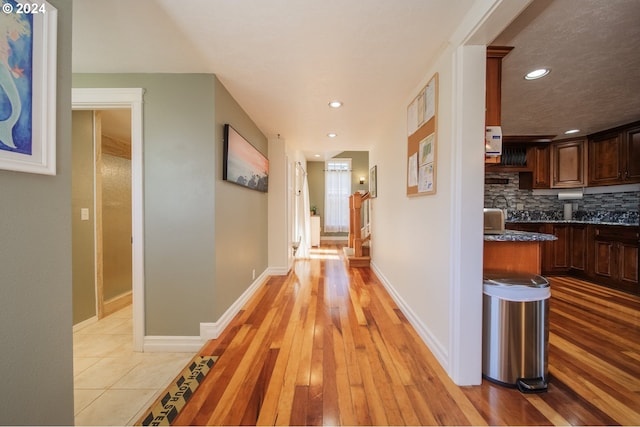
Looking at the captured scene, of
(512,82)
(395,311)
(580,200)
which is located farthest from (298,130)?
(580,200)

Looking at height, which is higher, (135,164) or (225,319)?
(135,164)

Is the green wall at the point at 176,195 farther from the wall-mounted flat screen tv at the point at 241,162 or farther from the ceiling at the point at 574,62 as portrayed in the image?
the ceiling at the point at 574,62

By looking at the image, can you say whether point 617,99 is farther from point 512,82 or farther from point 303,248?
point 303,248

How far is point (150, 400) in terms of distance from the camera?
151 centimetres

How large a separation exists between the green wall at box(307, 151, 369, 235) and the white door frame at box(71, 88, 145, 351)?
229 inches

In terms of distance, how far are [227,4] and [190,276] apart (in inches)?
76.1

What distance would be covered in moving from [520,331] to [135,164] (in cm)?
302

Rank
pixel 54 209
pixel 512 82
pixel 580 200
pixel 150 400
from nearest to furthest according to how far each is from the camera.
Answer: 1. pixel 54 209
2. pixel 150 400
3. pixel 512 82
4. pixel 580 200

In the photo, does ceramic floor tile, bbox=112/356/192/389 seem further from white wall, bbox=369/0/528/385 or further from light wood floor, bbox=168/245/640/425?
white wall, bbox=369/0/528/385

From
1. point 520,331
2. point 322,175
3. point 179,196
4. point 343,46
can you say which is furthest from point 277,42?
point 322,175

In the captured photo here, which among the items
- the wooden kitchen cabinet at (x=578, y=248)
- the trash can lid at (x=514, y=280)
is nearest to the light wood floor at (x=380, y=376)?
the trash can lid at (x=514, y=280)

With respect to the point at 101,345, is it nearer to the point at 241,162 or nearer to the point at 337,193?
the point at 241,162

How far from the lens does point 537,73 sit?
2090 millimetres

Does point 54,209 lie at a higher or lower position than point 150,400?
higher
